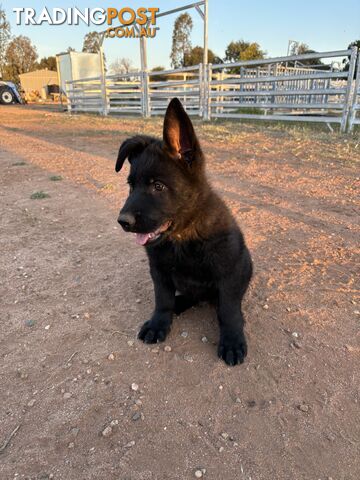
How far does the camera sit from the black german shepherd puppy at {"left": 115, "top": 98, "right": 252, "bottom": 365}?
2082 millimetres

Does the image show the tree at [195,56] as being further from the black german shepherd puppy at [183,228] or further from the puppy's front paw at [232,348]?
the puppy's front paw at [232,348]

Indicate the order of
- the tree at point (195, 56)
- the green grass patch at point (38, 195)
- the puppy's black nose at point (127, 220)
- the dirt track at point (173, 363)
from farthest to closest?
the tree at point (195, 56)
the green grass patch at point (38, 195)
the puppy's black nose at point (127, 220)
the dirt track at point (173, 363)

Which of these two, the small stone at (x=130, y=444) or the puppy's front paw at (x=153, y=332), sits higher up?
the puppy's front paw at (x=153, y=332)

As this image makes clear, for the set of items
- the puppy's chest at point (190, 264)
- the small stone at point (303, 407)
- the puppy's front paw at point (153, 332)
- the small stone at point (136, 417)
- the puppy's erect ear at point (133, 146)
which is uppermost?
the puppy's erect ear at point (133, 146)

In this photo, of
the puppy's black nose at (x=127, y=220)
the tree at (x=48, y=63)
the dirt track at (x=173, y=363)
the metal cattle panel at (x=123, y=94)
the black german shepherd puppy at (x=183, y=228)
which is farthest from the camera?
the tree at (x=48, y=63)

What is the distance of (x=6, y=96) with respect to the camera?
31219 millimetres

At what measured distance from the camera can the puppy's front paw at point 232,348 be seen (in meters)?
2.05

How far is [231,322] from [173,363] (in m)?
0.41

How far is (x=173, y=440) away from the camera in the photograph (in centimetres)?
161

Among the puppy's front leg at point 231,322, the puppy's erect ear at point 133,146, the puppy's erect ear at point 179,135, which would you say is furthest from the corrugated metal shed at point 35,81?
the puppy's front leg at point 231,322

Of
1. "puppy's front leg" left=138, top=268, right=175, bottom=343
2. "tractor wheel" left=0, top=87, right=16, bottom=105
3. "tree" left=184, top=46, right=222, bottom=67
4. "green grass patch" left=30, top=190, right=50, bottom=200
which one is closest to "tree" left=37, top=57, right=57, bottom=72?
"tree" left=184, top=46, right=222, bottom=67

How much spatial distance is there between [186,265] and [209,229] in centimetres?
25

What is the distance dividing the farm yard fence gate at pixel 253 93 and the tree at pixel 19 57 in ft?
129

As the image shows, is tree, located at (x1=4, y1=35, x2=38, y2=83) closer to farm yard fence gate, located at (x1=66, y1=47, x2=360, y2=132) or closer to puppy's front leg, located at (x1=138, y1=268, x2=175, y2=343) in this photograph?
farm yard fence gate, located at (x1=66, y1=47, x2=360, y2=132)
